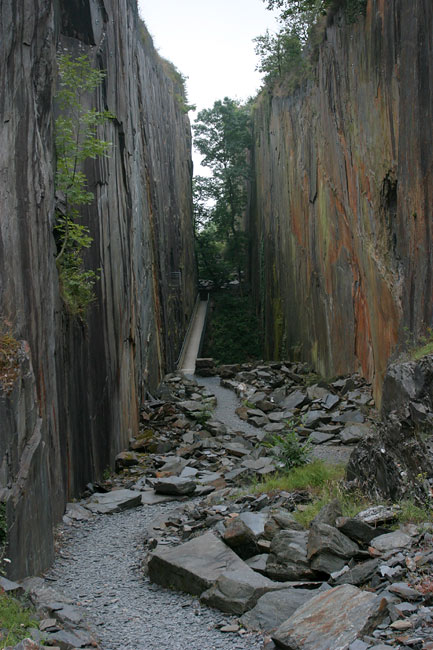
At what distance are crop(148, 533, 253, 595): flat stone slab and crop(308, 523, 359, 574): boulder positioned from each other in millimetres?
513

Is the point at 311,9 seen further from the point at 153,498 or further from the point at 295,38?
the point at 153,498

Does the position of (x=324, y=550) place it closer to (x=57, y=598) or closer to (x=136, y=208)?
(x=57, y=598)

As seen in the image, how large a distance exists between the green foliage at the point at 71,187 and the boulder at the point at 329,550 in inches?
224

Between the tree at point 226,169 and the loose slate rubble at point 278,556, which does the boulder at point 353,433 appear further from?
the tree at point 226,169

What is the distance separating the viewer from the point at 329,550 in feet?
17.2

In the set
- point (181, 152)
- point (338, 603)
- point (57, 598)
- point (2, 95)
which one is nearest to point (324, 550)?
point (338, 603)

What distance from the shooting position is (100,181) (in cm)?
1233

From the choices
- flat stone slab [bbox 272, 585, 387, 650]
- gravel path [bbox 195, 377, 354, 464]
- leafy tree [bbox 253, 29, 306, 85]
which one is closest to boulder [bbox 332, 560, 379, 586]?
flat stone slab [bbox 272, 585, 387, 650]

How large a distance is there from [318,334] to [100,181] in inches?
358

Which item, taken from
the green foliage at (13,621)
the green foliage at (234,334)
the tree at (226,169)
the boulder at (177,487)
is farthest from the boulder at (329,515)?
the tree at (226,169)

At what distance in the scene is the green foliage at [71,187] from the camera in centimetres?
1002

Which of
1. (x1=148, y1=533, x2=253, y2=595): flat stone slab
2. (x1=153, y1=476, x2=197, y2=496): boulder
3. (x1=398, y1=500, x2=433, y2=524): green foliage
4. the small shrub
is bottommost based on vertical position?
(x1=153, y1=476, x2=197, y2=496): boulder

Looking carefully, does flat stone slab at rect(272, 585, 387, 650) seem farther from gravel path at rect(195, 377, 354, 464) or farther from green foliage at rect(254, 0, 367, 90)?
green foliage at rect(254, 0, 367, 90)

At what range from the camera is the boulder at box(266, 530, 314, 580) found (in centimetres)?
534
